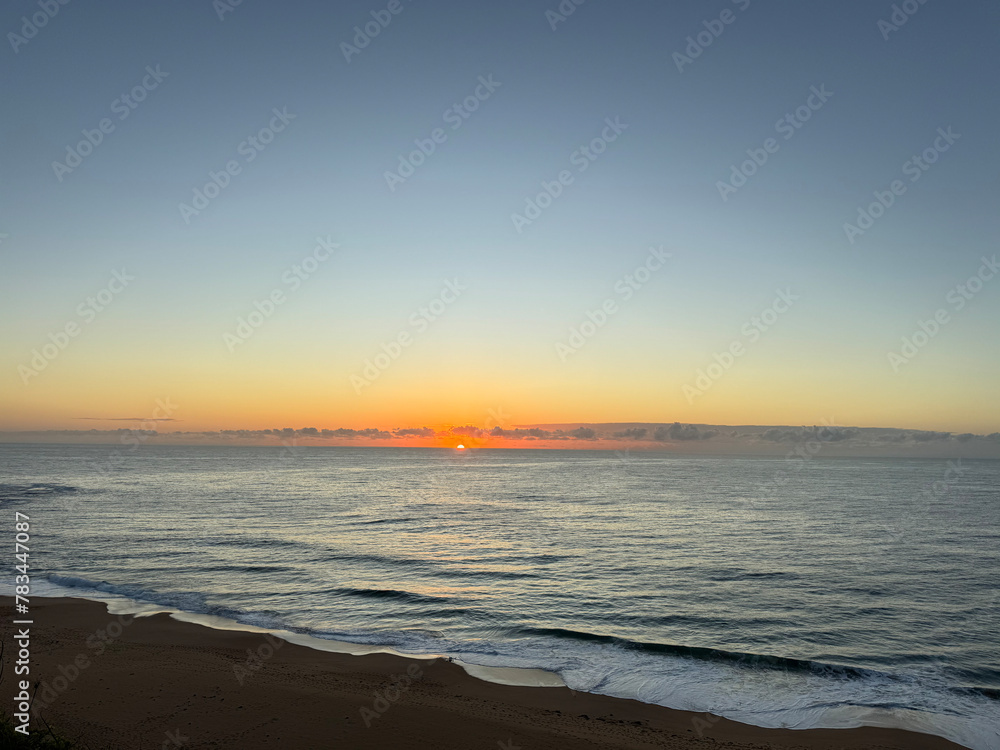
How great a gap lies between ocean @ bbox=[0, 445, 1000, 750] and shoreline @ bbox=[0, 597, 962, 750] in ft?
3.64

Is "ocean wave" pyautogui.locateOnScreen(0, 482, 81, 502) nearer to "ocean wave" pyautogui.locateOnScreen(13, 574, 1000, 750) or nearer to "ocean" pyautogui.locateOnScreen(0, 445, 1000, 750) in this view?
"ocean" pyautogui.locateOnScreen(0, 445, 1000, 750)

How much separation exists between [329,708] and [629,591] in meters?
15.8

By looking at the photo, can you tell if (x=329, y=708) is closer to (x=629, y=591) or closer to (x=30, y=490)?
(x=629, y=591)

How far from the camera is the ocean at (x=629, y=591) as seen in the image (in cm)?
1623

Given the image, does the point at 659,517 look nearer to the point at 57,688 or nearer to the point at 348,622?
the point at 348,622

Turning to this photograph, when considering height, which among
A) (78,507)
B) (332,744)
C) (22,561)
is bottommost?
(332,744)

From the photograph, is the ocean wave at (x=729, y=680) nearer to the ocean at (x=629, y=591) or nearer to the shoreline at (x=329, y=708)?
the ocean at (x=629, y=591)

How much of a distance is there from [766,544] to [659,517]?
45.9 feet

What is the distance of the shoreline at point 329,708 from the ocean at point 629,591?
3.64ft

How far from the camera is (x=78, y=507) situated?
53.3 metres

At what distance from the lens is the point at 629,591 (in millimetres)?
25766

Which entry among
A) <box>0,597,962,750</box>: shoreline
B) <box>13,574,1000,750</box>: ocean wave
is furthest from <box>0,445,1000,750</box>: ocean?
<box>0,597,962,750</box>: shoreline

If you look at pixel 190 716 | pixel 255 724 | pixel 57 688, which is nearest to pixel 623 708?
pixel 255 724

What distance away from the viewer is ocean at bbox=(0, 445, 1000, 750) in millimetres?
16234
